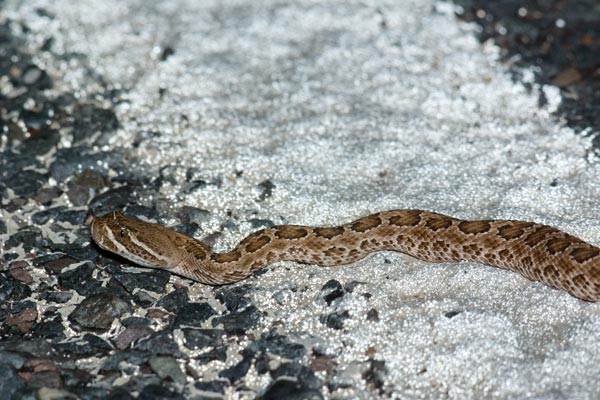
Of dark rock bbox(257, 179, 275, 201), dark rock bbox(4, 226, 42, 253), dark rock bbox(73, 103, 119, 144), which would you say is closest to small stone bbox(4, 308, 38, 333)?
dark rock bbox(4, 226, 42, 253)

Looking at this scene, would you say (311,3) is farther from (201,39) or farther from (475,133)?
(475,133)

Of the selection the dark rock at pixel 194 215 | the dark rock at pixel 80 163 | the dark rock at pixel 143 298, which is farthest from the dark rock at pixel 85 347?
the dark rock at pixel 80 163

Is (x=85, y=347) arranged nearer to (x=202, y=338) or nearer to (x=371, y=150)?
(x=202, y=338)

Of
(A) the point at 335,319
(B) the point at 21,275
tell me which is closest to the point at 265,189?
(A) the point at 335,319

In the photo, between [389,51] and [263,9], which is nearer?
[389,51]

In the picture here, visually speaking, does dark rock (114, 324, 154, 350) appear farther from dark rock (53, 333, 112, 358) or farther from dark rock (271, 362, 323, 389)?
dark rock (271, 362, 323, 389)

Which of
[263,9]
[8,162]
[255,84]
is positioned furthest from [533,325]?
[263,9]

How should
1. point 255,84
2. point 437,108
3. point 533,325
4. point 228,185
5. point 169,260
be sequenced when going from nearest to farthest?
point 533,325 → point 169,260 → point 228,185 → point 437,108 → point 255,84
